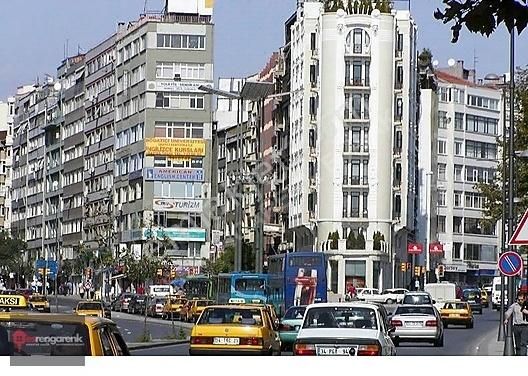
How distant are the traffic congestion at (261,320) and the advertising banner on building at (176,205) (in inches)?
1079

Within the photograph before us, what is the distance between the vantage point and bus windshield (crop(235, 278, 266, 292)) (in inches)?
2456

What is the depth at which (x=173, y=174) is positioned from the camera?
356 ft

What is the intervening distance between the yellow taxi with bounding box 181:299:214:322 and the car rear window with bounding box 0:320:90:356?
164ft

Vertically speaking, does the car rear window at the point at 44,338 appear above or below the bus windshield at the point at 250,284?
below

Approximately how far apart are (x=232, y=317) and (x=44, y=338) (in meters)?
18.0

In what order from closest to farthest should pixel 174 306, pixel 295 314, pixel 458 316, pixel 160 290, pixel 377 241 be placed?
pixel 295 314 < pixel 458 316 < pixel 174 306 < pixel 160 290 < pixel 377 241

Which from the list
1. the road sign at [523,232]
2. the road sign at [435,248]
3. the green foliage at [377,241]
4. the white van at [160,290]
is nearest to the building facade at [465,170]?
the road sign at [435,248]

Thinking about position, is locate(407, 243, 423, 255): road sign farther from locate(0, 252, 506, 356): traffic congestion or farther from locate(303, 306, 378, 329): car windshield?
locate(303, 306, 378, 329): car windshield

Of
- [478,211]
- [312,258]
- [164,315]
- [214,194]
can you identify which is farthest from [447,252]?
[312,258]


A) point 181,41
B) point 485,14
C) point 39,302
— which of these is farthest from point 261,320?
point 181,41

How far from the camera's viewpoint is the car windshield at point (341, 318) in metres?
25.1

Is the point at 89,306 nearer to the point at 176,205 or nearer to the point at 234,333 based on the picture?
the point at 234,333

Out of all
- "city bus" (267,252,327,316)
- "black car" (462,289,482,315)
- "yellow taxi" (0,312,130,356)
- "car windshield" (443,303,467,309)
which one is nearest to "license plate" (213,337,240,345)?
"yellow taxi" (0,312,130,356)

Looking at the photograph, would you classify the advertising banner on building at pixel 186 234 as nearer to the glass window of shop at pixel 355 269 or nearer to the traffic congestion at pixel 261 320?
the glass window of shop at pixel 355 269
